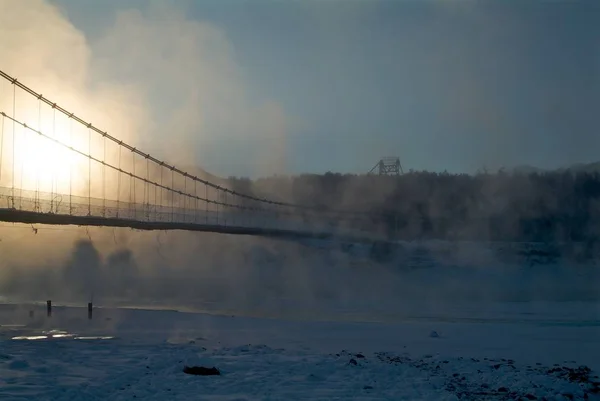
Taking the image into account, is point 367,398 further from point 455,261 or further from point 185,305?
point 455,261

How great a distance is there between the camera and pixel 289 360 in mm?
12906

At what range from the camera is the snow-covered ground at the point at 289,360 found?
1023cm

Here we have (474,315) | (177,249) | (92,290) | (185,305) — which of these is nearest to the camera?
(474,315)

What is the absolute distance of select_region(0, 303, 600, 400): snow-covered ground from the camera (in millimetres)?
10234

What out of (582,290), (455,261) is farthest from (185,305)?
(455,261)

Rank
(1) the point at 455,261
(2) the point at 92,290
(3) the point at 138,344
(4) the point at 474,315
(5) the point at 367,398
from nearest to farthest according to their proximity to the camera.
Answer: (5) the point at 367,398
(3) the point at 138,344
(4) the point at 474,315
(2) the point at 92,290
(1) the point at 455,261

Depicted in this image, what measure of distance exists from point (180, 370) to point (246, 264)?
49757 mm

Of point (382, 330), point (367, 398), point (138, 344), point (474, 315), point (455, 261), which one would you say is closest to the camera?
point (367, 398)

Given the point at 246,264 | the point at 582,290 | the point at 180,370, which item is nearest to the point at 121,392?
the point at 180,370

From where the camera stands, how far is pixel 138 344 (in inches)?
590

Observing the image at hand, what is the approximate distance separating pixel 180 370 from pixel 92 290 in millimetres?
36480

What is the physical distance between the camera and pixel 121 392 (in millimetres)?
9875

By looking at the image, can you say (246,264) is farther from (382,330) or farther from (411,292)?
(382,330)

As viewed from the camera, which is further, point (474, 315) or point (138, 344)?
point (474, 315)
